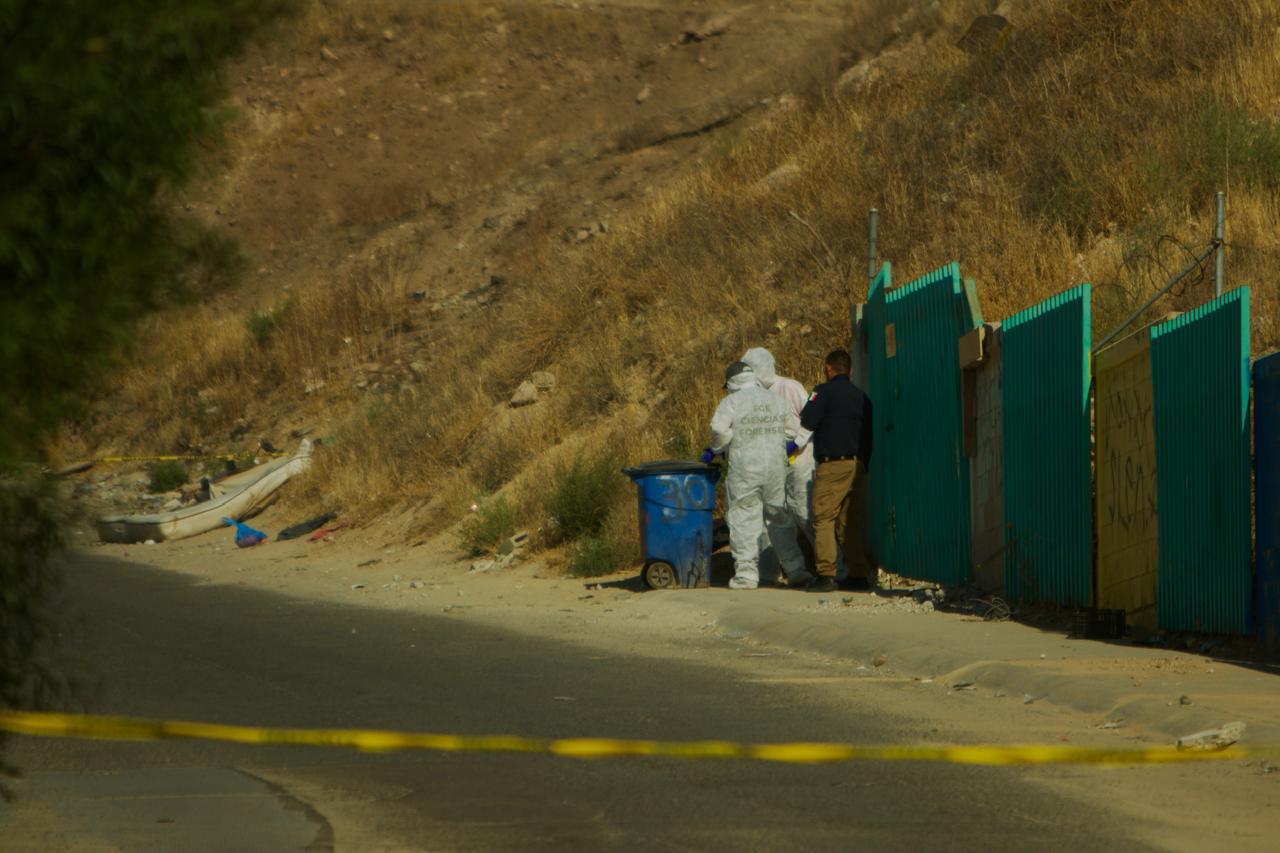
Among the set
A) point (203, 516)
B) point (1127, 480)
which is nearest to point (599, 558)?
point (1127, 480)

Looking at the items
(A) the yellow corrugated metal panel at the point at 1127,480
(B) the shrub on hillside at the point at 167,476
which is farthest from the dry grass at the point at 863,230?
(A) the yellow corrugated metal panel at the point at 1127,480

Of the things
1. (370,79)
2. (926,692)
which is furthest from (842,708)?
(370,79)

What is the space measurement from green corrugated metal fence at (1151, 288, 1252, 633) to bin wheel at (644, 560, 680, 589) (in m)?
5.38

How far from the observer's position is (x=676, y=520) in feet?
48.3

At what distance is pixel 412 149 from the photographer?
43.5 metres

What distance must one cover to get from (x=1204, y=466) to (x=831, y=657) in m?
2.55

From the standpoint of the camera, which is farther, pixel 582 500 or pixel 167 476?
pixel 167 476

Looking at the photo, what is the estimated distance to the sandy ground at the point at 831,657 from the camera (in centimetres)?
641

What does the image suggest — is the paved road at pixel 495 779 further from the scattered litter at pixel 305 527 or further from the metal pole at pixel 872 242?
the scattered litter at pixel 305 527

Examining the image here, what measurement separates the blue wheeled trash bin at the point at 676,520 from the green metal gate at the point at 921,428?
148cm

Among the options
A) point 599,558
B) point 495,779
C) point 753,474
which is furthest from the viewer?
point 599,558

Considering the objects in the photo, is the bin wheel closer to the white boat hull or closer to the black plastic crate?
the black plastic crate

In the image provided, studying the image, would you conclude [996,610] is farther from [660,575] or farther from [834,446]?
[660,575]

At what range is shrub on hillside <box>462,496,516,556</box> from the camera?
18953 mm
